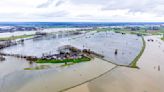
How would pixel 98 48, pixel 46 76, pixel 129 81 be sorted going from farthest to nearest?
pixel 98 48 < pixel 46 76 < pixel 129 81

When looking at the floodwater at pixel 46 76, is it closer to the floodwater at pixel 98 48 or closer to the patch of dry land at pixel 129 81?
the patch of dry land at pixel 129 81

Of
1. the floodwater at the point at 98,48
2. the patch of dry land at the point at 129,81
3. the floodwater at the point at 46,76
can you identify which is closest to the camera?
the patch of dry land at the point at 129,81

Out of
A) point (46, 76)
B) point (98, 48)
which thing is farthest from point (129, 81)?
point (98, 48)

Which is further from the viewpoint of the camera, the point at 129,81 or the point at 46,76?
the point at 46,76

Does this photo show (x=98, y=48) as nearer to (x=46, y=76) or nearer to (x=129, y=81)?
Result: (x=46, y=76)

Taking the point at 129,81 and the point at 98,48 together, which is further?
the point at 98,48

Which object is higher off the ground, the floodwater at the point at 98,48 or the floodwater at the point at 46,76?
the floodwater at the point at 98,48

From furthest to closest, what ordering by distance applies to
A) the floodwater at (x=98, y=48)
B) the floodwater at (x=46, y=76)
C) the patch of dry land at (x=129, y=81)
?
the floodwater at (x=98, y=48), the floodwater at (x=46, y=76), the patch of dry land at (x=129, y=81)

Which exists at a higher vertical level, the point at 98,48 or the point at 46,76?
the point at 98,48

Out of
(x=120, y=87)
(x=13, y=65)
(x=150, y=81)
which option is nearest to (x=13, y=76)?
(x=13, y=65)

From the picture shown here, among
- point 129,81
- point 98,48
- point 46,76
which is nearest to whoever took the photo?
point 129,81

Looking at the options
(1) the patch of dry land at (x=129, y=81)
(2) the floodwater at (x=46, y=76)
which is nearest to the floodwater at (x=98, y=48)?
(1) the patch of dry land at (x=129, y=81)
